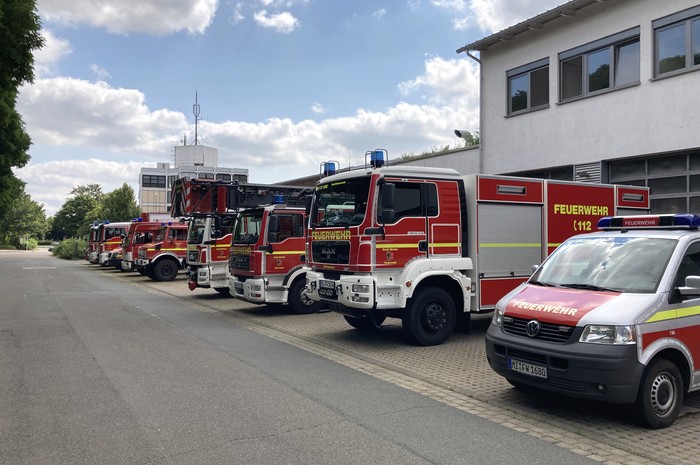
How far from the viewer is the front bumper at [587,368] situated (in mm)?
4996

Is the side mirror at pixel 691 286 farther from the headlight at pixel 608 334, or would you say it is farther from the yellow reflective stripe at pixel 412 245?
the yellow reflective stripe at pixel 412 245

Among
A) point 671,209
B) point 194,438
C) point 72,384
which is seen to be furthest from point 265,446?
point 671,209

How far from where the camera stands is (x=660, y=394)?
5254 mm

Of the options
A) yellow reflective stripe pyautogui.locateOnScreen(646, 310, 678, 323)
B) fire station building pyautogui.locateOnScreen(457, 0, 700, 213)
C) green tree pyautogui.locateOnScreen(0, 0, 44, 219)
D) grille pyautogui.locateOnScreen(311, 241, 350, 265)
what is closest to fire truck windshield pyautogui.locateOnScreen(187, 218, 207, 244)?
green tree pyautogui.locateOnScreen(0, 0, 44, 219)

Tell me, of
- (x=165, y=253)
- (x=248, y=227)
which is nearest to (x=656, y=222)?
(x=248, y=227)

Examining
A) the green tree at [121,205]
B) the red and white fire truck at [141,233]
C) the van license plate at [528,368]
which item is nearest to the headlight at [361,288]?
the van license plate at [528,368]

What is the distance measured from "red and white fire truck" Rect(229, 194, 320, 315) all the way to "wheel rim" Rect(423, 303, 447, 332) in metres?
4.30

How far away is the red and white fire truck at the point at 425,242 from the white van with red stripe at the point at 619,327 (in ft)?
9.72

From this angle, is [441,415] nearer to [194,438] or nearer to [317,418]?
[317,418]

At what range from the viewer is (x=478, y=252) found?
9664mm

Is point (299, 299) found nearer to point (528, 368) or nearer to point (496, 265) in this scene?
point (496, 265)

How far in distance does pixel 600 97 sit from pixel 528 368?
1178 centimetres

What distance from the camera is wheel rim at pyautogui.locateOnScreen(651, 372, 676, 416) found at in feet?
17.0

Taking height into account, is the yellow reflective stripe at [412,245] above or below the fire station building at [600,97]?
below
